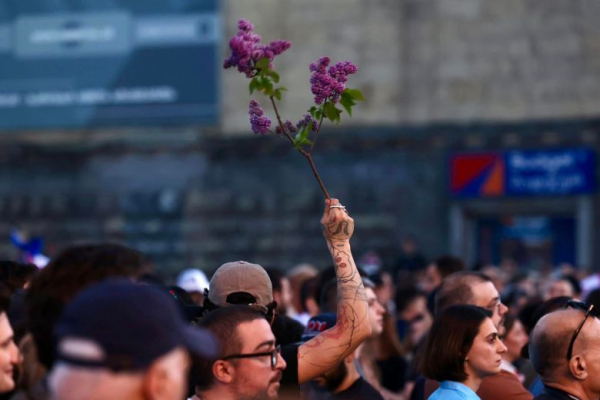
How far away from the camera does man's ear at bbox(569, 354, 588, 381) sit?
4438mm

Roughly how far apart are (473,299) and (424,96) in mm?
16321

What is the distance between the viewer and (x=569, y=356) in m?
4.44

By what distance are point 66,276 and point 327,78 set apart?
1.60 m

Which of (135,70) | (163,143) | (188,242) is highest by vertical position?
(135,70)

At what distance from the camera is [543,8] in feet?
68.7

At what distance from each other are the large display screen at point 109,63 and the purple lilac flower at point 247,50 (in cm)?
1684

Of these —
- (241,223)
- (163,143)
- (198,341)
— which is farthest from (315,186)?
(198,341)

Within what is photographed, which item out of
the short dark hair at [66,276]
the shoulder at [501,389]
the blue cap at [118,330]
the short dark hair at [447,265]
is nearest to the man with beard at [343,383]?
the shoulder at [501,389]

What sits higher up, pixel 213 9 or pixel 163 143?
pixel 213 9

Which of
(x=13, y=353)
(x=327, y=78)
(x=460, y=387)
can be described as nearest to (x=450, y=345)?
(x=460, y=387)

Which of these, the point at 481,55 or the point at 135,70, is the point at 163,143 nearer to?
the point at 135,70

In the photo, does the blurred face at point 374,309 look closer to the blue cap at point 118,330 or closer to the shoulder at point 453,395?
the shoulder at point 453,395

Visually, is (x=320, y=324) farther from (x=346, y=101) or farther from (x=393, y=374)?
(x=393, y=374)

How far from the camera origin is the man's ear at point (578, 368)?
4.44m
